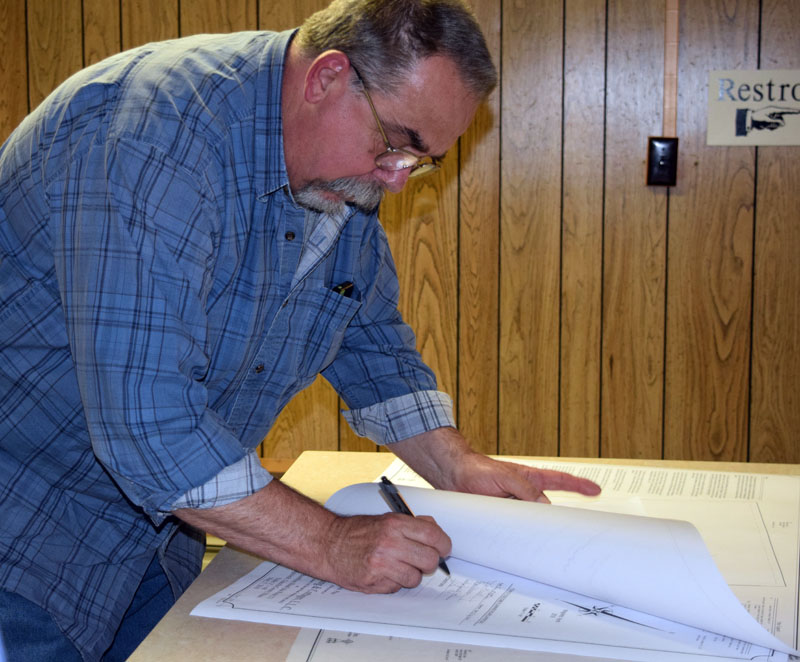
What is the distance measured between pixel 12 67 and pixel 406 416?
6.23 ft

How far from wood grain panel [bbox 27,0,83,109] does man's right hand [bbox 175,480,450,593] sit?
6.44 ft

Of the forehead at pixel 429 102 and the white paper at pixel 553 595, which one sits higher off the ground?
the forehead at pixel 429 102

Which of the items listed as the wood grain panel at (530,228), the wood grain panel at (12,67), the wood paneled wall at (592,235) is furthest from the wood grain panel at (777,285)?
the wood grain panel at (12,67)

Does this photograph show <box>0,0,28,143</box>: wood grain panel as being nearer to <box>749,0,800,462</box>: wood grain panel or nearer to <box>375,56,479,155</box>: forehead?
<box>375,56,479,155</box>: forehead

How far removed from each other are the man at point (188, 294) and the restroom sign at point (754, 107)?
1.46 metres

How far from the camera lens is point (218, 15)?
95.6 inches

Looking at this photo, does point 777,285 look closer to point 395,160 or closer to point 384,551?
point 395,160

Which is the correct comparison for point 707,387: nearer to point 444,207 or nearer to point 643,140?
point 643,140

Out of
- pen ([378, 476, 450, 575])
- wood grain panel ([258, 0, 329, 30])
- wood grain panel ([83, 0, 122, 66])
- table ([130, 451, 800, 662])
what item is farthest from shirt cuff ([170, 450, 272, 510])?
A: wood grain panel ([83, 0, 122, 66])

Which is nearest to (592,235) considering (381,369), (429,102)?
(381,369)

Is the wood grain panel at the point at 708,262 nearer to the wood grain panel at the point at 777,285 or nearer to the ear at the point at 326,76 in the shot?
the wood grain panel at the point at 777,285

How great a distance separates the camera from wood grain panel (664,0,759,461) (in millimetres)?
2268

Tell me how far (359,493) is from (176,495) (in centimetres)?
28

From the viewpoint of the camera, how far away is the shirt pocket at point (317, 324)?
1.13 m
